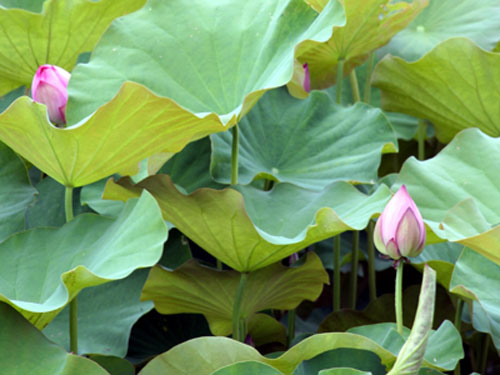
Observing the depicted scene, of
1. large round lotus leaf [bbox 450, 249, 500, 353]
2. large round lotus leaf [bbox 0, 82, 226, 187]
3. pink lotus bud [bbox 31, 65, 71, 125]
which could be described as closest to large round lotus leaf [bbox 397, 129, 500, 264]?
large round lotus leaf [bbox 450, 249, 500, 353]

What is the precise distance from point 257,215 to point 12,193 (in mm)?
350

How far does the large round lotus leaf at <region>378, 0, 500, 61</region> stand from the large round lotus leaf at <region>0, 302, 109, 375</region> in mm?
925

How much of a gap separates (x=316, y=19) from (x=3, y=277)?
520mm

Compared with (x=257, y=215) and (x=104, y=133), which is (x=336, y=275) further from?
(x=104, y=133)

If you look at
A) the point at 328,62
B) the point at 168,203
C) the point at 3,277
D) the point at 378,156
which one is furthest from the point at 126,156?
the point at 328,62

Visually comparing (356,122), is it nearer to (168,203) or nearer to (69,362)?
(168,203)

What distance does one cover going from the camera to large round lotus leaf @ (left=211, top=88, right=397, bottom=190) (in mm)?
Answer: 1110

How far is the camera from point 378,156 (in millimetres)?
1115

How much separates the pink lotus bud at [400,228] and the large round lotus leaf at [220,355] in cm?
12

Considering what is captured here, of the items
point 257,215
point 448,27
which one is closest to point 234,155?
point 257,215

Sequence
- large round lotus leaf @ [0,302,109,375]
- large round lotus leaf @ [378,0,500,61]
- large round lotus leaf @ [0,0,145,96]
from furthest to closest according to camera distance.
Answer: large round lotus leaf @ [378,0,500,61] < large round lotus leaf @ [0,0,145,96] < large round lotus leaf @ [0,302,109,375]

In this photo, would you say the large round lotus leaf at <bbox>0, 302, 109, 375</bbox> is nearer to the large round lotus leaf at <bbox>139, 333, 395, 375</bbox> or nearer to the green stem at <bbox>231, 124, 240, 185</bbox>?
the large round lotus leaf at <bbox>139, 333, 395, 375</bbox>

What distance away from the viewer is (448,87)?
1.20 metres

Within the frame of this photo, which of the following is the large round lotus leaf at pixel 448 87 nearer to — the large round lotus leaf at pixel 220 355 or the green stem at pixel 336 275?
the green stem at pixel 336 275
